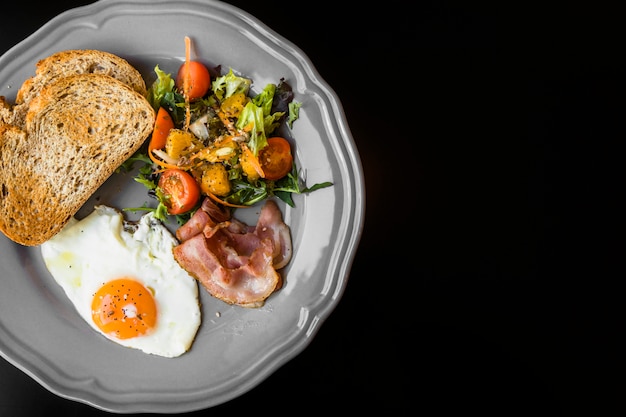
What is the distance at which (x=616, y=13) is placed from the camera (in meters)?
2.93

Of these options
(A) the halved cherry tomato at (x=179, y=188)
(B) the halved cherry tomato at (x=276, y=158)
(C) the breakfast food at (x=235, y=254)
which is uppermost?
(B) the halved cherry tomato at (x=276, y=158)

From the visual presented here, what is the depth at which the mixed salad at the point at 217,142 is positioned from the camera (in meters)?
2.57

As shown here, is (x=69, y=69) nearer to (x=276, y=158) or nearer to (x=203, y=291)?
(x=276, y=158)

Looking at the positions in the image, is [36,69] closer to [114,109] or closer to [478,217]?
[114,109]

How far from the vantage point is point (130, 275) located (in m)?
2.72

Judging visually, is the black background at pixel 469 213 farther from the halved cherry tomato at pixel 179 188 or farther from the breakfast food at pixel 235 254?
the halved cherry tomato at pixel 179 188

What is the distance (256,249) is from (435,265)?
3.41 feet

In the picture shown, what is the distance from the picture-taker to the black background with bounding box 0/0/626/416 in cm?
288

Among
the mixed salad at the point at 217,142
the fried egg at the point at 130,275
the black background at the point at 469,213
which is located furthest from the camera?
the black background at the point at 469,213

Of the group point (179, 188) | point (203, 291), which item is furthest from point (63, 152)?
point (203, 291)

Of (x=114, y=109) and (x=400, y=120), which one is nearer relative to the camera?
(x=114, y=109)

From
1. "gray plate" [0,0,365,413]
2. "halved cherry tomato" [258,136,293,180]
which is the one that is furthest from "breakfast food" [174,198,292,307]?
"halved cherry tomato" [258,136,293,180]

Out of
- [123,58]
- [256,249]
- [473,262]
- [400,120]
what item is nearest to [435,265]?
[473,262]

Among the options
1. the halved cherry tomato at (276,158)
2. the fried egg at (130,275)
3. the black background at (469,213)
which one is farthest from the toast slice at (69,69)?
the halved cherry tomato at (276,158)
